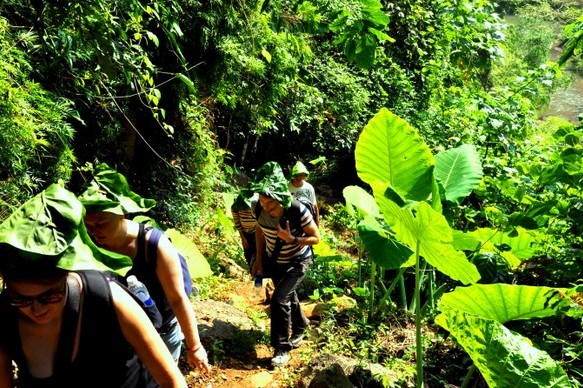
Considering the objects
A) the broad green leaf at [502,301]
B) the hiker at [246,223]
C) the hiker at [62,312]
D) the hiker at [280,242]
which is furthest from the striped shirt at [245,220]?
the hiker at [62,312]

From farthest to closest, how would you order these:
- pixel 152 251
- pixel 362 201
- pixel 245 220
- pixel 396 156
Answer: pixel 245 220 → pixel 362 201 → pixel 396 156 → pixel 152 251

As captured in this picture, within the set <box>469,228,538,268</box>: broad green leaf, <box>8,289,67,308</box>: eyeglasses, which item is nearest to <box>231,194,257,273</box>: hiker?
<box>469,228,538,268</box>: broad green leaf

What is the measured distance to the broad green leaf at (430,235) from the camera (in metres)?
2.64

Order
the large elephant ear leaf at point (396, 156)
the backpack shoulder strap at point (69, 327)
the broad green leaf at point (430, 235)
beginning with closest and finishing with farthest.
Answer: the backpack shoulder strap at point (69, 327) < the broad green leaf at point (430, 235) < the large elephant ear leaf at point (396, 156)

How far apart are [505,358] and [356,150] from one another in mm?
1822

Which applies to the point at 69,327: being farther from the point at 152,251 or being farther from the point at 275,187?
the point at 275,187

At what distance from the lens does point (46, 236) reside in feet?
4.16

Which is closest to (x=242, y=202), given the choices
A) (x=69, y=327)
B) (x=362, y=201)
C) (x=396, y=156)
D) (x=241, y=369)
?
(x=362, y=201)

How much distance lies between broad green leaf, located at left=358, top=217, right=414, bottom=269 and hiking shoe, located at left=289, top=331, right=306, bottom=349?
1163mm

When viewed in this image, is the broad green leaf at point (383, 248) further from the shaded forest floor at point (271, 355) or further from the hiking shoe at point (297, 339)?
the hiking shoe at point (297, 339)

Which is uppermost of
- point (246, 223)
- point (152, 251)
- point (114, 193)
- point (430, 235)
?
point (114, 193)

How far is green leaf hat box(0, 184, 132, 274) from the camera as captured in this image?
1.24m

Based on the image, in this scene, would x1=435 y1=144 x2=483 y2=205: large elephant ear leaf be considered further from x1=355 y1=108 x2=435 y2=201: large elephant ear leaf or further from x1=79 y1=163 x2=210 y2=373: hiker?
x1=79 y1=163 x2=210 y2=373: hiker

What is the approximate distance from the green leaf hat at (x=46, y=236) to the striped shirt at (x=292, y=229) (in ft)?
8.74
